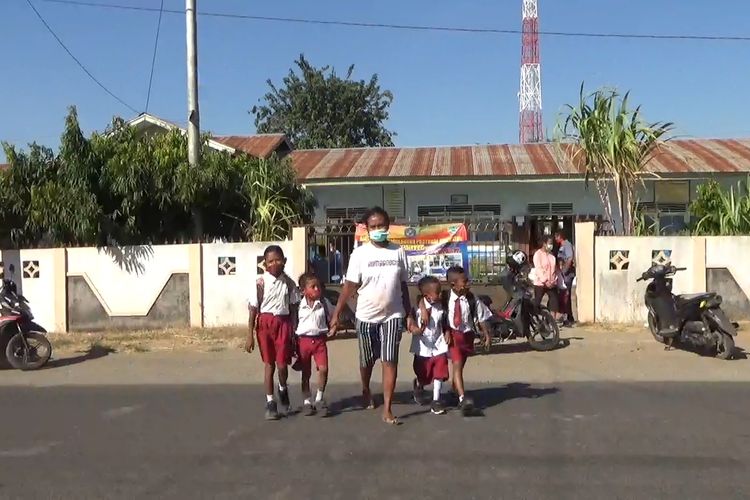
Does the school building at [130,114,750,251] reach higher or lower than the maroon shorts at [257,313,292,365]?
higher

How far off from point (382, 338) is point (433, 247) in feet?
20.4

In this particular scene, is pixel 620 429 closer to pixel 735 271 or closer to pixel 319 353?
pixel 319 353

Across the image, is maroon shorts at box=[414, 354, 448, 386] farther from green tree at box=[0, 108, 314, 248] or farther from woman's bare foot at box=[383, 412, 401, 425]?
green tree at box=[0, 108, 314, 248]

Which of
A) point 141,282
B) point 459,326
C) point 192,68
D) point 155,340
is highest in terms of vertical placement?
point 192,68

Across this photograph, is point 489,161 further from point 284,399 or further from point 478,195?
point 284,399

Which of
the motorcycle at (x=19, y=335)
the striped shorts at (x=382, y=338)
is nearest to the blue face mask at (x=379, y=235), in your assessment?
the striped shorts at (x=382, y=338)

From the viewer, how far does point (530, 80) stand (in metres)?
34.9

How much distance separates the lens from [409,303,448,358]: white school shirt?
7.38 meters

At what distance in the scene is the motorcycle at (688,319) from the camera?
9828mm

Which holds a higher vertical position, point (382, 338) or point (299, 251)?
point (299, 251)

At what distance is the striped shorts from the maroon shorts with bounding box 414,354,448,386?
514 millimetres

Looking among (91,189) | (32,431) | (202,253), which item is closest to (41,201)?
(91,189)

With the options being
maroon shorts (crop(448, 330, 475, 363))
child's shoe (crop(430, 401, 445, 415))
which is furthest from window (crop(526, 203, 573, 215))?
child's shoe (crop(430, 401, 445, 415))

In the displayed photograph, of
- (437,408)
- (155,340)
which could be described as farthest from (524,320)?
(155,340)
